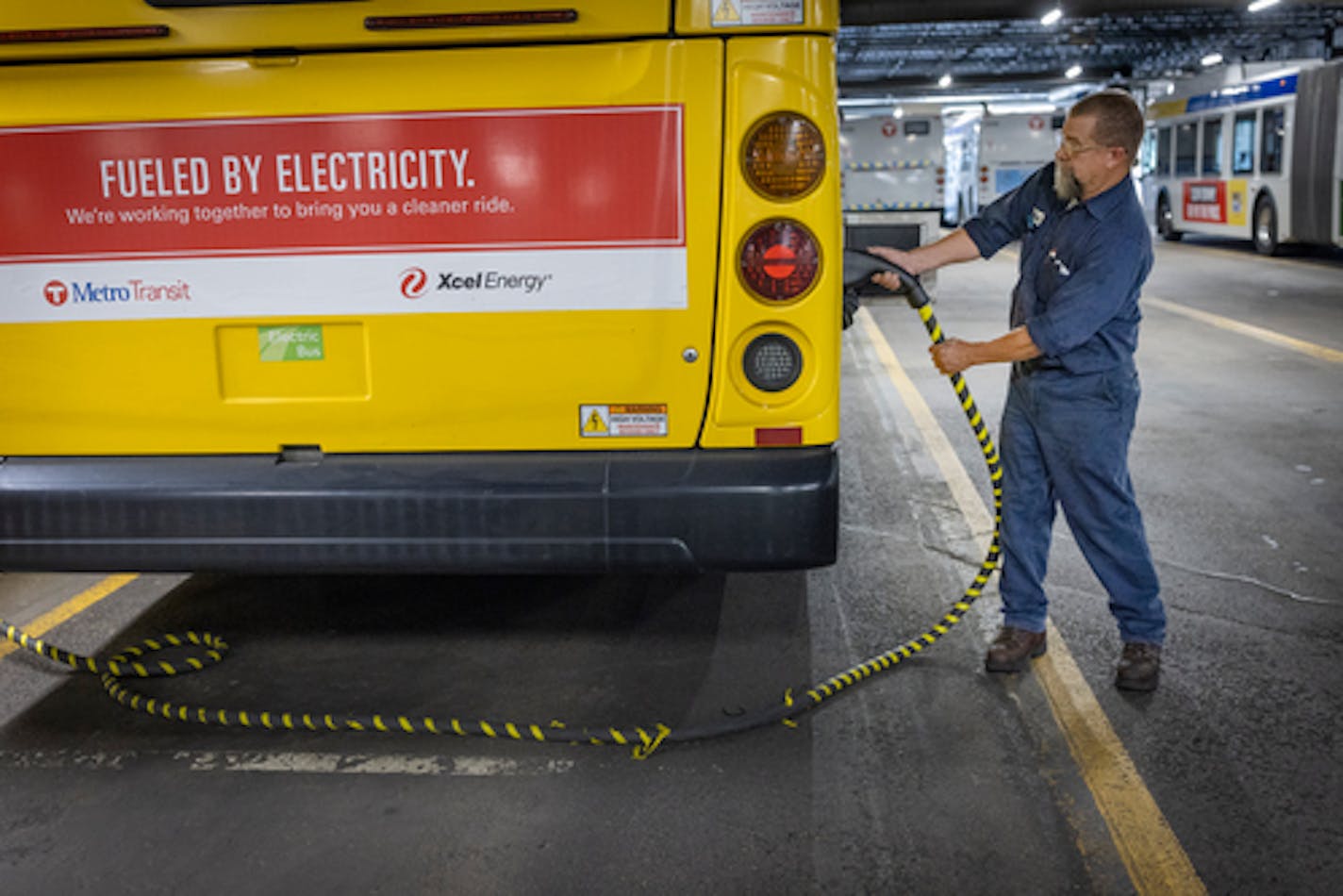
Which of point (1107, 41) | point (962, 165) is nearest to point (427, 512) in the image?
point (962, 165)

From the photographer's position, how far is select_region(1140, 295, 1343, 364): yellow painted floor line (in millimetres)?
11562

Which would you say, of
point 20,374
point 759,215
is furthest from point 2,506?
point 759,215

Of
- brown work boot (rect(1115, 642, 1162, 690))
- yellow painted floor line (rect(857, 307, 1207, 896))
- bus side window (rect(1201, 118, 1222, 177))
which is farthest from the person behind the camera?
bus side window (rect(1201, 118, 1222, 177))

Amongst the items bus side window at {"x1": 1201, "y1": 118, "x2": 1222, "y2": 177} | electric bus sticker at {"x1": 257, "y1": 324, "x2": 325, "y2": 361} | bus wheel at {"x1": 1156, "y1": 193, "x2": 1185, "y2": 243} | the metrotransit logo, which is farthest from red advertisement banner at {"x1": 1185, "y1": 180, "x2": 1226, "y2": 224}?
the metrotransit logo

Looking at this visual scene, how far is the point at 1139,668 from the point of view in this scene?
430 cm

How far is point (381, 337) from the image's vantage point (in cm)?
392

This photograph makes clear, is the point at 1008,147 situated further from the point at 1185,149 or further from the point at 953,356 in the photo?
the point at 953,356

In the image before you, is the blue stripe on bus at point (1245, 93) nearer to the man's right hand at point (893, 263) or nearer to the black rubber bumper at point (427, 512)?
the man's right hand at point (893, 263)

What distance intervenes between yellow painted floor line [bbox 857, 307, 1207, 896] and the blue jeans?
0.22 meters

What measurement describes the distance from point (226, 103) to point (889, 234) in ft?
39.6

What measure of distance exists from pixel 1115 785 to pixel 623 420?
5.40ft

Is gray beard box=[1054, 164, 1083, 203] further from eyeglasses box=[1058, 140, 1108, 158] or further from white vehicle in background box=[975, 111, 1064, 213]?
white vehicle in background box=[975, 111, 1064, 213]

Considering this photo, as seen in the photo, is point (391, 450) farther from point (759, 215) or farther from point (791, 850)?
point (791, 850)

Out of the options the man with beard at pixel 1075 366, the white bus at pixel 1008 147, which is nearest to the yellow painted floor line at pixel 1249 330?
the man with beard at pixel 1075 366
